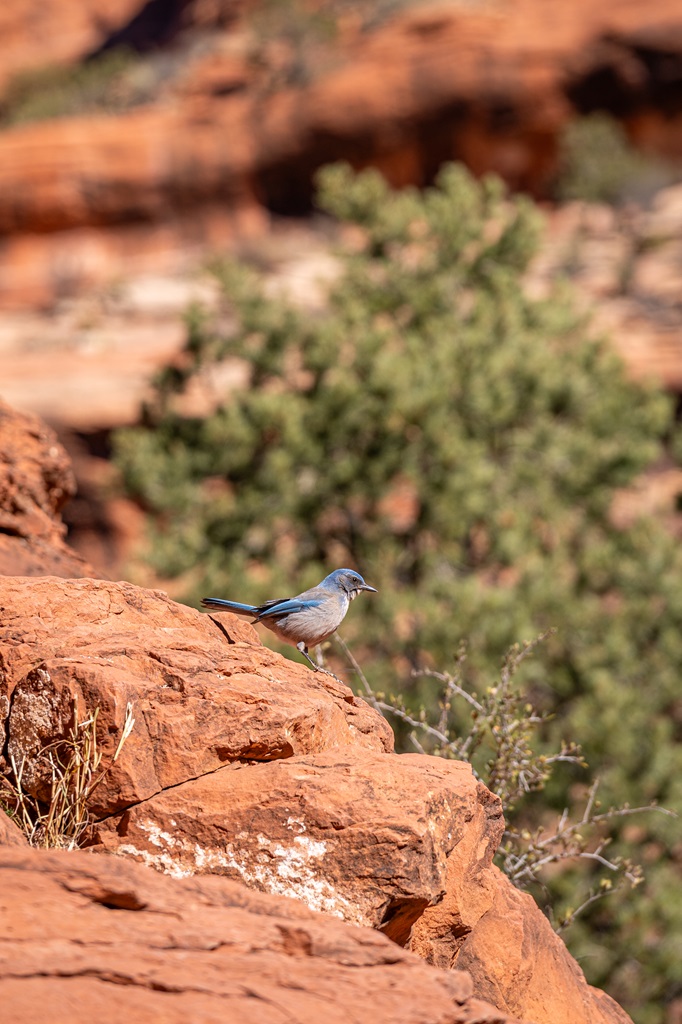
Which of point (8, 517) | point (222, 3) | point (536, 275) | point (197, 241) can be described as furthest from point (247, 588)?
point (222, 3)

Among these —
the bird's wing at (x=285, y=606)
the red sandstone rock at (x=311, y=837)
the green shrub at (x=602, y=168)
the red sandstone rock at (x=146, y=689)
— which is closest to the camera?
the red sandstone rock at (x=311, y=837)

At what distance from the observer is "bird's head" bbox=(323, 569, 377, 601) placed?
5.34m

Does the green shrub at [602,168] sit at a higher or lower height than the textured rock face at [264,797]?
lower

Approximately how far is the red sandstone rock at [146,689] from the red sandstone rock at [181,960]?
24.7 inches

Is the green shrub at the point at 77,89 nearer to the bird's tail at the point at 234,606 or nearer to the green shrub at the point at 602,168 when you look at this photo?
the green shrub at the point at 602,168

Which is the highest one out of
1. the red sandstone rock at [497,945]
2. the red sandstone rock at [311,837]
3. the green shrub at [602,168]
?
the red sandstone rock at [311,837]

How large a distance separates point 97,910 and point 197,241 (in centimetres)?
3017

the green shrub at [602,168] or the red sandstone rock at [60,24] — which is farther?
the red sandstone rock at [60,24]

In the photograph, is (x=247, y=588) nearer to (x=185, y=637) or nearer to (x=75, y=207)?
(x=185, y=637)

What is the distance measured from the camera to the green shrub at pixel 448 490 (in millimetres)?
11062

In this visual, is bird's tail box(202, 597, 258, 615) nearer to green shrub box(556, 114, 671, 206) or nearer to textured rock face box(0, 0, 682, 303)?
textured rock face box(0, 0, 682, 303)

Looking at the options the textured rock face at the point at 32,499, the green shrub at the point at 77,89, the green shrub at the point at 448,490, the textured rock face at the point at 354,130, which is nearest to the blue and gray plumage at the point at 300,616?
the textured rock face at the point at 32,499

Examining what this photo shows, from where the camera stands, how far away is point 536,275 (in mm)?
24953

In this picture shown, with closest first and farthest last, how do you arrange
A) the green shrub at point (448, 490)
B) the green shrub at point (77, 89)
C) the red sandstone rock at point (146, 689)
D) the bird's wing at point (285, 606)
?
1. the red sandstone rock at point (146, 689)
2. the bird's wing at point (285, 606)
3. the green shrub at point (448, 490)
4. the green shrub at point (77, 89)
